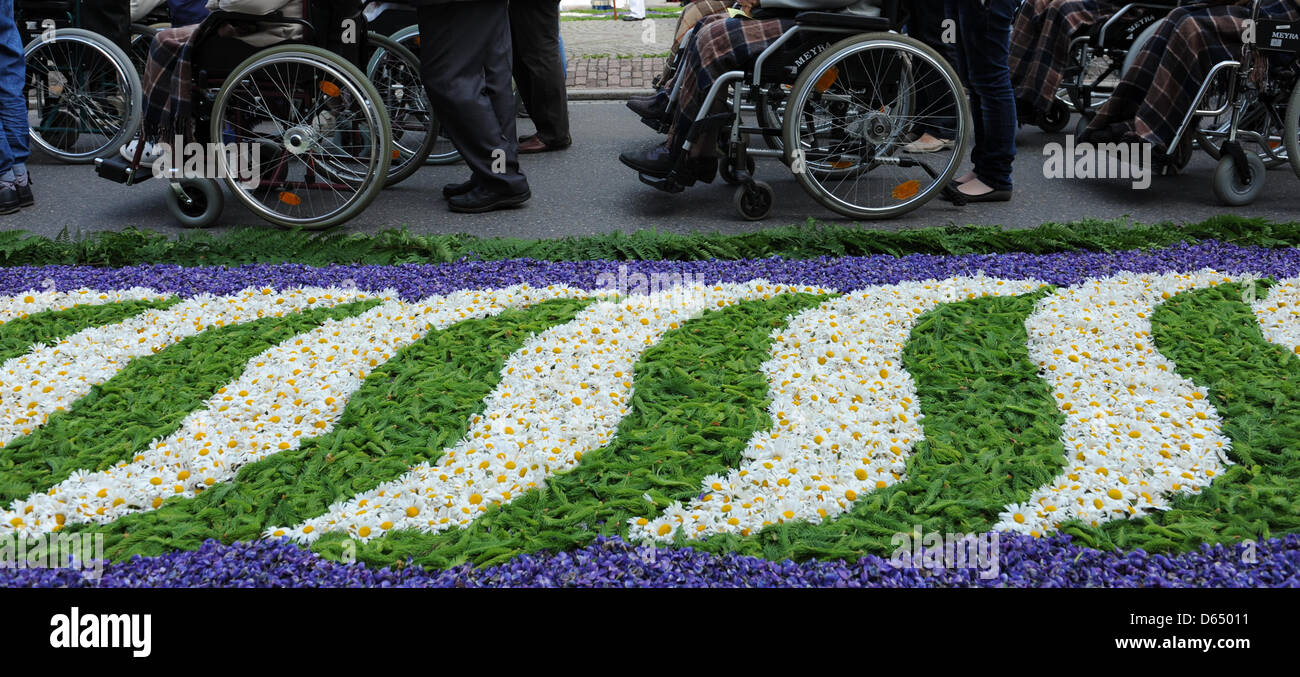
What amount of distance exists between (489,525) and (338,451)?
0.53 m

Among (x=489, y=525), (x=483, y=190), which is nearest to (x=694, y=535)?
(x=489, y=525)

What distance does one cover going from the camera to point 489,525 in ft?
7.53

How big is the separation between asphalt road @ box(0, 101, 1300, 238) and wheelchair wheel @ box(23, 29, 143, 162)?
0.30 meters

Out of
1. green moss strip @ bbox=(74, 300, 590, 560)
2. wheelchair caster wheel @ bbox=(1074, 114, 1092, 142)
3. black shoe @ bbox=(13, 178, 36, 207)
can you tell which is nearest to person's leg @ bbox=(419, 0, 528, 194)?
green moss strip @ bbox=(74, 300, 590, 560)

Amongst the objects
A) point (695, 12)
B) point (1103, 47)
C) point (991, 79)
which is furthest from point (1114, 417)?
point (1103, 47)

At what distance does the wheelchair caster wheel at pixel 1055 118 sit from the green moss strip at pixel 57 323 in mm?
5551

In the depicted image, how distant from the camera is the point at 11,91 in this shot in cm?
548

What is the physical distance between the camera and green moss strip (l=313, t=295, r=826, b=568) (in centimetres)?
222

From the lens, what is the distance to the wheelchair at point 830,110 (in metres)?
4.73

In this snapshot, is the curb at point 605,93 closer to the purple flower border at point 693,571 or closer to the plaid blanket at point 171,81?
the plaid blanket at point 171,81

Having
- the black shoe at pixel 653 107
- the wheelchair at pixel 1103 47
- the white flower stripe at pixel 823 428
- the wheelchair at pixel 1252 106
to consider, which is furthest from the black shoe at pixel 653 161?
the wheelchair at pixel 1103 47

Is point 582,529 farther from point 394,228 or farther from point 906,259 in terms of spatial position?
point 394,228

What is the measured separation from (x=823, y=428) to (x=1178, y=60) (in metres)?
3.62

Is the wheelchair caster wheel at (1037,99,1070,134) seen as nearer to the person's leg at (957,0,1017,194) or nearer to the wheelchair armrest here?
the person's leg at (957,0,1017,194)
